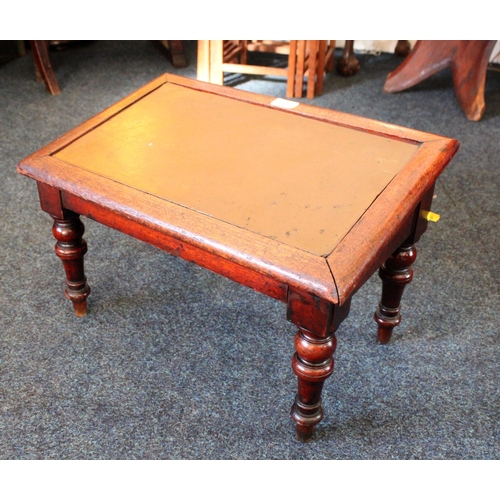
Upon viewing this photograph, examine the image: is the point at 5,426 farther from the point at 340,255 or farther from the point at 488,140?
the point at 488,140

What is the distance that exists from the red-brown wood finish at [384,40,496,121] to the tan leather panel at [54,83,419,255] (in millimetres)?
1479

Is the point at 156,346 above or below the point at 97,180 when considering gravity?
below

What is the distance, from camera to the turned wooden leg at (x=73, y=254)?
1.57 meters

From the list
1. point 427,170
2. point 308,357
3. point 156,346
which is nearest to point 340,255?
point 308,357

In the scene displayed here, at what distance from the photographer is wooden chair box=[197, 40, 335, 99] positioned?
114 inches

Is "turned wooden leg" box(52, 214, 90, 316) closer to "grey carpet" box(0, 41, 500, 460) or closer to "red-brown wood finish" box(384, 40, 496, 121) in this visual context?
"grey carpet" box(0, 41, 500, 460)

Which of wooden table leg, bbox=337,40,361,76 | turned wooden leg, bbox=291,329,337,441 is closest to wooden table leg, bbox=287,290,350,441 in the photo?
turned wooden leg, bbox=291,329,337,441

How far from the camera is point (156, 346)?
1.73 metres

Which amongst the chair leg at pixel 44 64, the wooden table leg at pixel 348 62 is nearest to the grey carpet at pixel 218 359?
the chair leg at pixel 44 64

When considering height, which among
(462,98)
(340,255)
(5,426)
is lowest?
(5,426)

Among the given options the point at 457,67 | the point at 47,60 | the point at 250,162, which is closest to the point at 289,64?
the point at 457,67

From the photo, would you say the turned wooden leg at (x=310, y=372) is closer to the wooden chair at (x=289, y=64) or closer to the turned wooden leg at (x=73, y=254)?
the turned wooden leg at (x=73, y=254)

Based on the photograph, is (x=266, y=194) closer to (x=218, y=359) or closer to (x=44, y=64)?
(x=218, y=359)

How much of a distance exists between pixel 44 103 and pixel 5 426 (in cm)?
185
